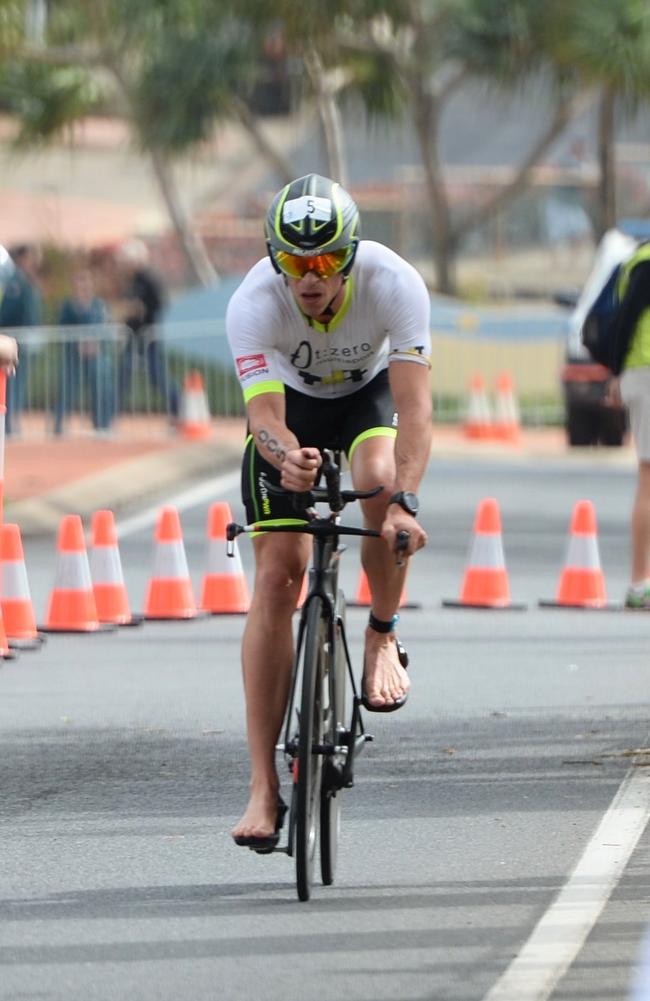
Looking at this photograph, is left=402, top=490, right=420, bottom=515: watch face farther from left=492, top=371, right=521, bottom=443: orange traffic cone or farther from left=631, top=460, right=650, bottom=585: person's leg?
left=492, top=371, right=521, bottom=443: orange traffic cone

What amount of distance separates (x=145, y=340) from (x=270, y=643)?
762 inches

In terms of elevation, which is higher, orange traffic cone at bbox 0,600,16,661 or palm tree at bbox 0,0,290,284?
palm tree at bbox 0,0,290,284

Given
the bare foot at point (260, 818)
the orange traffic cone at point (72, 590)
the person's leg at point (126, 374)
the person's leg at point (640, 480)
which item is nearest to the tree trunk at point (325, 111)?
the person's leg at point (126, 374)

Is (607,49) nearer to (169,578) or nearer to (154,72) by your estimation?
(154,72)

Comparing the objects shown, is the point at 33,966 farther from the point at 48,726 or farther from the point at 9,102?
the point at 9,102

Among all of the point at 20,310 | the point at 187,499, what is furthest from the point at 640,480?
the point at 20,310

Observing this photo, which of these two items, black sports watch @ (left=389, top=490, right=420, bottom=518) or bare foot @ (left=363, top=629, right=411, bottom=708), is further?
bare foot @ (left=363, top=629, right=411, bottom=708)

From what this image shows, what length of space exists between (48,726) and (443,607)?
434 cm

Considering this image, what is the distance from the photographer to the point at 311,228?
666 centimetres

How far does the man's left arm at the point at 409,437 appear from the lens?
6715mm

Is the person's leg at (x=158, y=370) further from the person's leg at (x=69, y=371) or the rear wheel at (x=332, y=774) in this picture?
the rear wheel at (x=332, y=774)

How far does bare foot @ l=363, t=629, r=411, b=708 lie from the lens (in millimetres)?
7461

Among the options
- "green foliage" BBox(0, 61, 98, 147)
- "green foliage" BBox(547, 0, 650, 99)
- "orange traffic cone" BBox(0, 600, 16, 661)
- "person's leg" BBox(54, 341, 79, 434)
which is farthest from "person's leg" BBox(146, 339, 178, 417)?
"orange traffic cone" BBox(0, 600, 16, 661)

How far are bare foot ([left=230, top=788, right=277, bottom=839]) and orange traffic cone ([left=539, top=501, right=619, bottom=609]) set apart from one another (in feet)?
22.3
